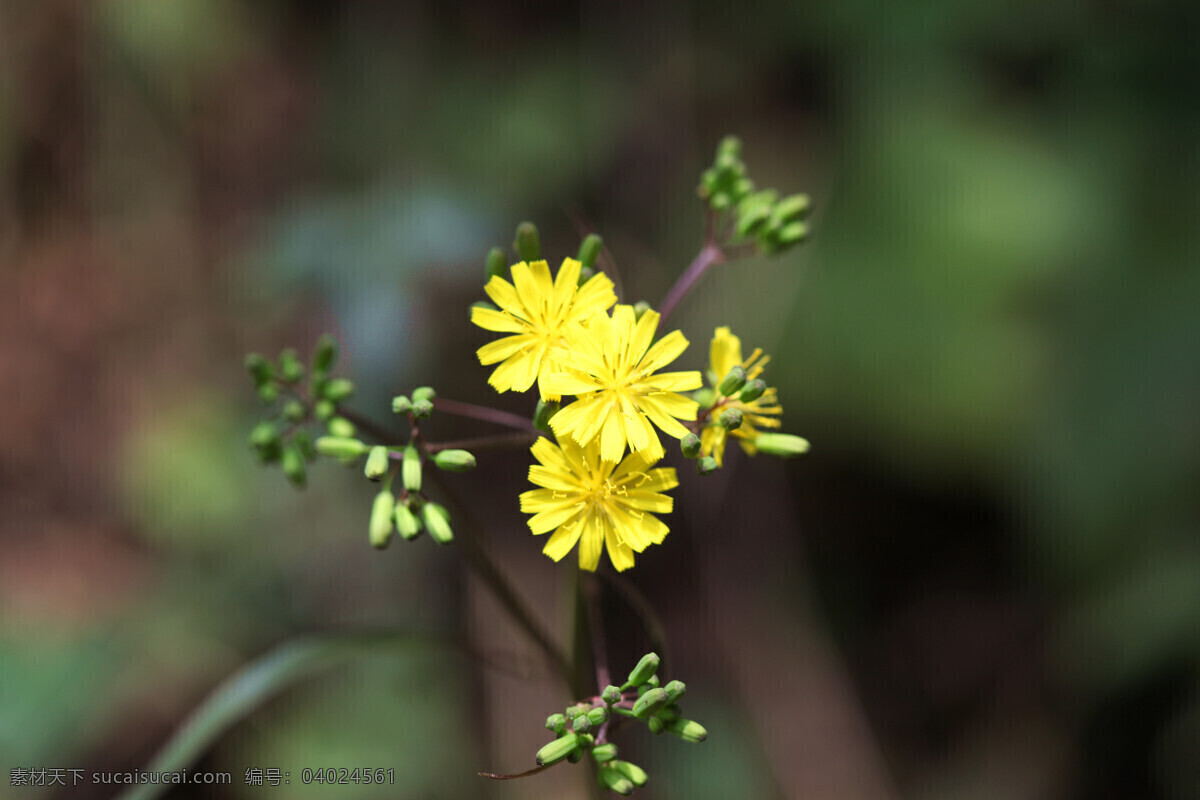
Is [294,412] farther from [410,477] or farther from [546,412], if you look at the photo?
[546,412]

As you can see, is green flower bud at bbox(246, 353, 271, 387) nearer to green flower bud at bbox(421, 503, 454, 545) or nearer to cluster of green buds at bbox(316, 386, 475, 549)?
cluster of green buds at bbox(316, 386, 475, 549)

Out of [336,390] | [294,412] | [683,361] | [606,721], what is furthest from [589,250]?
[683,361]

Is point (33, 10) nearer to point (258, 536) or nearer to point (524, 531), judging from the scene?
point (258, 536)

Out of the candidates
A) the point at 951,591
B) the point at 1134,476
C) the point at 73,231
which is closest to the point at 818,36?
the point at 1134,476

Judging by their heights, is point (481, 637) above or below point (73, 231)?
below

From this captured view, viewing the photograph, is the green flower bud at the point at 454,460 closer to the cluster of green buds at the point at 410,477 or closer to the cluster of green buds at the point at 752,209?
the cluster of green buds at the point at 410,477

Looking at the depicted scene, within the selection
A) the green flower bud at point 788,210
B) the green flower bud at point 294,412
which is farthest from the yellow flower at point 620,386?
the green flower bud at point 294,412
